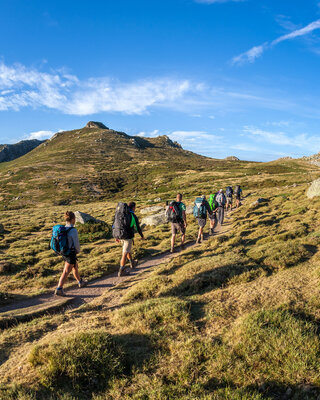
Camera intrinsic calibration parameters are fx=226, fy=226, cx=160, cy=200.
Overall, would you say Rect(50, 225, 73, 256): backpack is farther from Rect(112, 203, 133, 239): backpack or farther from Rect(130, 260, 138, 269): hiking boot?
Rect(130, 260, 138, 269): hiking boot

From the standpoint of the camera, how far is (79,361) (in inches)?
153

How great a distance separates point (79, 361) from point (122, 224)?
5934mm

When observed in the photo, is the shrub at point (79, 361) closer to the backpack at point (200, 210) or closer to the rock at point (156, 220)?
the backpack at point (200, 210)

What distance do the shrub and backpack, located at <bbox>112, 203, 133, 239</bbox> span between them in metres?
5.28

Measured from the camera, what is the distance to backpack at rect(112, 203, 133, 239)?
951 cm

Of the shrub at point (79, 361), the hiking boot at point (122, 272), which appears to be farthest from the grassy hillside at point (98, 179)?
the shrub at point (79, 361)

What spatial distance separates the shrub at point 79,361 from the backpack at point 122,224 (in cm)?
528

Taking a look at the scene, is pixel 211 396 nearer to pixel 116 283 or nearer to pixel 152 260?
pixel 116 283

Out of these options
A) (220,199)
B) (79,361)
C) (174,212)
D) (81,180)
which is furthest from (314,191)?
(81,180)

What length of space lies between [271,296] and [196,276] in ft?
8.38

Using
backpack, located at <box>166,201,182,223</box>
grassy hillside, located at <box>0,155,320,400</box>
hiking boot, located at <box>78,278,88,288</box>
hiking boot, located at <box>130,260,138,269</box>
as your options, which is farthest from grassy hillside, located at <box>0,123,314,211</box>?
grassy hillside, located at <box>0,155,320,400</box>

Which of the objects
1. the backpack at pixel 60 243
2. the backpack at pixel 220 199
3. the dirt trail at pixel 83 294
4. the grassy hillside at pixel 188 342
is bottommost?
the dirt trail at pixel 83 294

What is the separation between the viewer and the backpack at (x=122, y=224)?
9508 mm

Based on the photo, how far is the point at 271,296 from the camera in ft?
19.1
